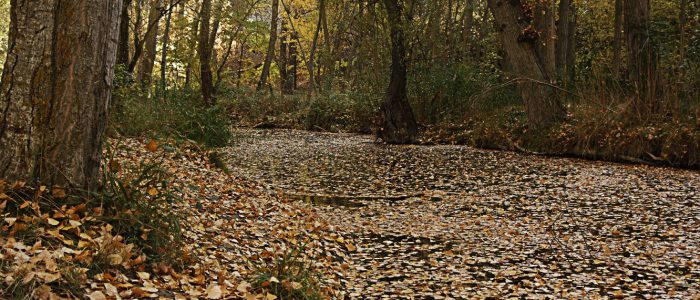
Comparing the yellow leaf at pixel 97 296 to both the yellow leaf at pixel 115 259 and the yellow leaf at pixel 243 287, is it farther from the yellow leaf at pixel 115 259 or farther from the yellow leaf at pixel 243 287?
the yellow leaf at pixel 243 287

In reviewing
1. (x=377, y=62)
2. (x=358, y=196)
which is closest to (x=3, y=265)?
(x=358, y=196)

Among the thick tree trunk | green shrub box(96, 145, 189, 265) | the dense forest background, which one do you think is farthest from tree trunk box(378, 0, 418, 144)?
the thick tree trunk

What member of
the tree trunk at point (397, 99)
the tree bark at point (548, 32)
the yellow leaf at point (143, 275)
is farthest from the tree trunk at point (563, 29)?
the yellow leaf at point (143, 275)

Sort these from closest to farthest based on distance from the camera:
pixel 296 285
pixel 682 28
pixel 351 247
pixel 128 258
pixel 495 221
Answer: pixel 128 258
pixel 296 285
pixel 351 247
pixel 495 221
pixel 682 28

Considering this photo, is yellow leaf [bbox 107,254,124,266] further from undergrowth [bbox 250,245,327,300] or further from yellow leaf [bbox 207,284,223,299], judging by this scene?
undergrowth [bbox 250,245,327,300]

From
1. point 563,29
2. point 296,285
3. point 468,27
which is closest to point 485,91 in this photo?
point 563,29

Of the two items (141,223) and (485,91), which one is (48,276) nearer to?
(141,223)

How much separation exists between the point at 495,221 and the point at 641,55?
6279 millimetres

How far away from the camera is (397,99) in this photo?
1347cm

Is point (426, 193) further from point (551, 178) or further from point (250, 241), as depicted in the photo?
point (250, 241)

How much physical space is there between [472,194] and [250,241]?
3863 mm

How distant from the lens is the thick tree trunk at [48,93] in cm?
372

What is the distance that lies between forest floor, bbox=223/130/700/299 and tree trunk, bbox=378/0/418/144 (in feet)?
6.59

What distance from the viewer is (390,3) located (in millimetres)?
13398
